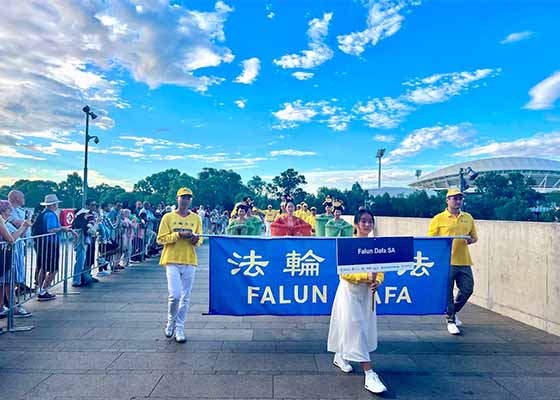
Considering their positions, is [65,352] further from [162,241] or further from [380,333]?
[380,333]

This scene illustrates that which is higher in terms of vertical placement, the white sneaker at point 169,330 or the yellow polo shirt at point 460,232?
the yellow polo shirt at point 460,232

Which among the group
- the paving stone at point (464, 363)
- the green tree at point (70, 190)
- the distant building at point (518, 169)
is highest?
the distant building at point (518, 169)

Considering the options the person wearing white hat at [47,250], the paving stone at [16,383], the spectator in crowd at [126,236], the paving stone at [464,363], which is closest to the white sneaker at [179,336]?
the paving stone at [16,383]

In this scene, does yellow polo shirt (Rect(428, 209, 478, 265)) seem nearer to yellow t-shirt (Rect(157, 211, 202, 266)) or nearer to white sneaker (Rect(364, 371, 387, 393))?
white sneaker (Rect(364, 371, 387, 393))

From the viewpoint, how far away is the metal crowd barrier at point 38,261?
5.15 metres

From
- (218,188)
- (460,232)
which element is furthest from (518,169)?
(460,232)

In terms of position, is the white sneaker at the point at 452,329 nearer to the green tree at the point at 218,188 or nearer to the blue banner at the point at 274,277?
the blue banner at the point at 274,277

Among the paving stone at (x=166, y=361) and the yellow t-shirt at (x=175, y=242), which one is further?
the yellow t-shirt at (x=175, y=242)

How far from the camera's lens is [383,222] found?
12680mm

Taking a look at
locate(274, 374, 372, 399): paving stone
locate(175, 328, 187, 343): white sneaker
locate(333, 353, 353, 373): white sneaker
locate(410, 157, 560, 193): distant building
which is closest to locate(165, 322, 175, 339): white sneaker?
locate(175, 328, 187, 343): white sneaker

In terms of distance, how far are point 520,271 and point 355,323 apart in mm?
3801

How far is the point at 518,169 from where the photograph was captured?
9125 centimetres

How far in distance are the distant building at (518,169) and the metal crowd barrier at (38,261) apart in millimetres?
92643

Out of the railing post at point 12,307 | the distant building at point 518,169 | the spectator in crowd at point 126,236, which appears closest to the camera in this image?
the railing post at point 12,307
